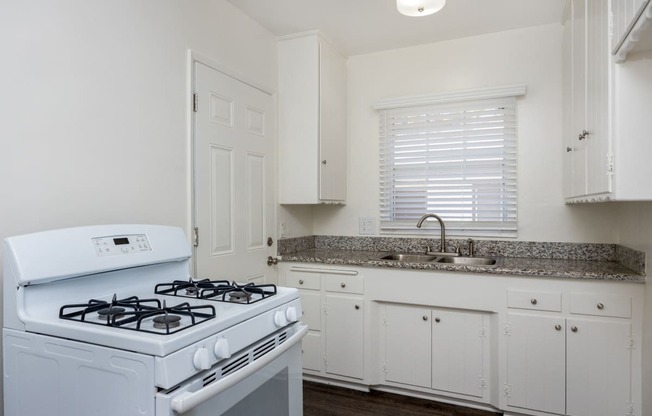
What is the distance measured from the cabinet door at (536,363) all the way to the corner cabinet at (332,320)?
0.90m

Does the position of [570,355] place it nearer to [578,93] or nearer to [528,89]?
[578,93]

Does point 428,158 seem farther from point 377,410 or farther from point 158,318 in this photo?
point 158,318

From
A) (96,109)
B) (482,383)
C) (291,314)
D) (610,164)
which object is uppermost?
(96,109)

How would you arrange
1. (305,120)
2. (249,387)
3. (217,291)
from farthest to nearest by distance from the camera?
(305,120) → (217,291) → (249,387)

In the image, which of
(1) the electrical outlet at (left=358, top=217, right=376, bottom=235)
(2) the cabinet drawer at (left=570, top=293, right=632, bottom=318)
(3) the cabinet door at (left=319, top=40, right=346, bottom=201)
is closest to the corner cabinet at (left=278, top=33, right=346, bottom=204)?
(3) the cabinet door at (left=319, top=40, right=346, bottom=201)

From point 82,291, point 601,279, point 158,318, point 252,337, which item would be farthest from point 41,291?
point 601,279

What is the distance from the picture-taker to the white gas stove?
39.2 inches

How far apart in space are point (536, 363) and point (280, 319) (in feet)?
5.37

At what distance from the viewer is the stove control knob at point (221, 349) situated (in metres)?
1.11

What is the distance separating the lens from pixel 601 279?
2107 millimetres

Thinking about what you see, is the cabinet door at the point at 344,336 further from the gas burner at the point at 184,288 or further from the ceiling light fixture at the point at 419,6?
the ceiling light fixture at the point at 419,6

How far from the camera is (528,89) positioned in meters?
2.81

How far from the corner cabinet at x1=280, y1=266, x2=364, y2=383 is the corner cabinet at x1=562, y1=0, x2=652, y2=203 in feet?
4.80

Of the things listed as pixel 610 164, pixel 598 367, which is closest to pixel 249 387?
pixel 610 164
